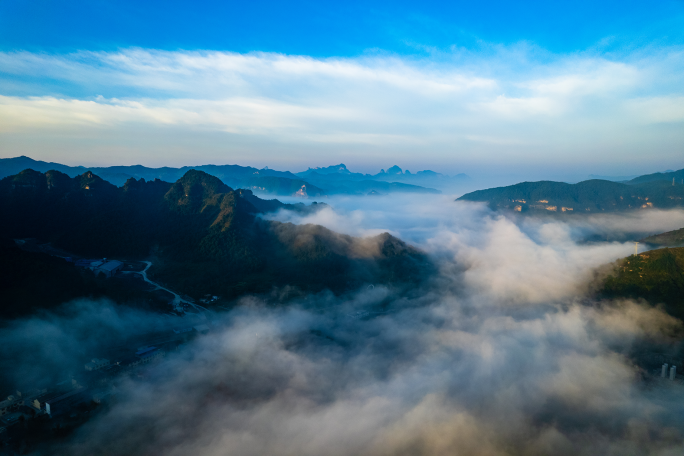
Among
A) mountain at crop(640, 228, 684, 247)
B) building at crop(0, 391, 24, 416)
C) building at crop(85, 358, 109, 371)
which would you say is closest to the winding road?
building at crop(85, 358, 109, 371)

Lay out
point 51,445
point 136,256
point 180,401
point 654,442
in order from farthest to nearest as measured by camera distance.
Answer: point 136,256
point 654,442
point 180,401
point 51,445

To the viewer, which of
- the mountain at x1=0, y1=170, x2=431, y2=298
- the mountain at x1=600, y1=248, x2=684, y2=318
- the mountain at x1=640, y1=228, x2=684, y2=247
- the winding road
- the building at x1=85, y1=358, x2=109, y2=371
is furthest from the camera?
the mountain at x1=0, y1=170, x2=431, y2=298

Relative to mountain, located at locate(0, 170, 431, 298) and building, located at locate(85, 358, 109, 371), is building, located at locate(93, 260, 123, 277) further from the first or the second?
building, located at locate(85, 358, 109, 371)

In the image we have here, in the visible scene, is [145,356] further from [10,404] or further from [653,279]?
[653,279]

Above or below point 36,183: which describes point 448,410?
below

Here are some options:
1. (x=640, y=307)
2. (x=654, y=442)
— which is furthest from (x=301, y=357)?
(x=640, y=307)

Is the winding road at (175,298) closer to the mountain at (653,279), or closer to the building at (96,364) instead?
the building at (96,364)

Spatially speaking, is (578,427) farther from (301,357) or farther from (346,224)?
(346,224)

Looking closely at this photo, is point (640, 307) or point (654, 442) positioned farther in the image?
point (640, 307)
